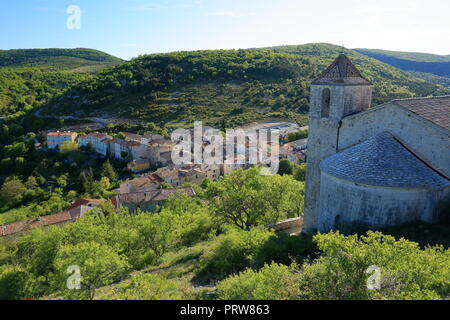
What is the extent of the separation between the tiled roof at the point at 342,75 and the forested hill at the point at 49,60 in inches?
6451

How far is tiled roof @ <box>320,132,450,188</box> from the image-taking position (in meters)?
13.8

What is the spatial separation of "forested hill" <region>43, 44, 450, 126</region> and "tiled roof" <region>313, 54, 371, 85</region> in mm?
60457

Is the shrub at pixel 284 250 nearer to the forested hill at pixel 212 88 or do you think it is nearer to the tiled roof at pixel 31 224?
the tiled roof at pixel 31 224

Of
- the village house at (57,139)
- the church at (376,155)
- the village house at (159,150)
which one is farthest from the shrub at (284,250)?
the village house at (57,139)

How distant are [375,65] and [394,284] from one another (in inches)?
4798

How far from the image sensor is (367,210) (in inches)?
567

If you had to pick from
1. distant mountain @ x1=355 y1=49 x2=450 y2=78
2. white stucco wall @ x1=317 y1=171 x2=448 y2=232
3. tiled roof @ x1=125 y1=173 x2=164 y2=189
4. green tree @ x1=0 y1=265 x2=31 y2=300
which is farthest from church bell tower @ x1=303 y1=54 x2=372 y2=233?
distant mountain @ x1=355 y1=49 x2=450 y2=78

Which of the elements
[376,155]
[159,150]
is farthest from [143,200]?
[376,155]

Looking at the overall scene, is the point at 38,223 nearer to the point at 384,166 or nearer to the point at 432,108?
the point at 384,166

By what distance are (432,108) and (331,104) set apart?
191 inches

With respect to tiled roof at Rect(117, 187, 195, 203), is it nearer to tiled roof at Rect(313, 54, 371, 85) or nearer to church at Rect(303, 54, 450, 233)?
church at Rect(303, 54, 450, 233)

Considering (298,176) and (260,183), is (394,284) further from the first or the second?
(298,176)

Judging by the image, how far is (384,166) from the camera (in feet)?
47.1

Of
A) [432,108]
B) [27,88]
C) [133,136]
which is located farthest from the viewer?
[27,88]
